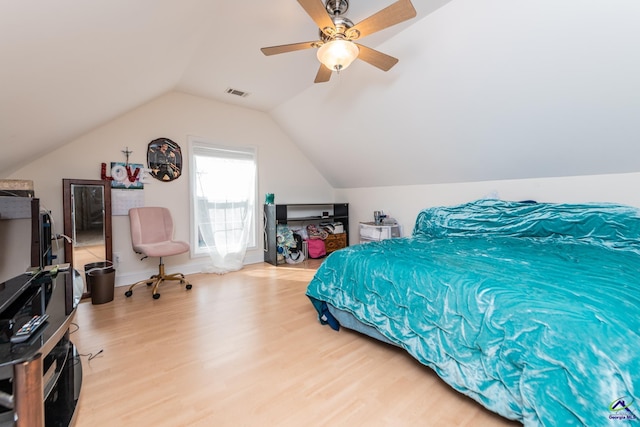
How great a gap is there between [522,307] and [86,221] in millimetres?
3993

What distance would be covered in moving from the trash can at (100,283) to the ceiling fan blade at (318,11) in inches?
122

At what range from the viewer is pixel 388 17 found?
162cm

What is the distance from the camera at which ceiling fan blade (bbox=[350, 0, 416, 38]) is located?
59.1 inches

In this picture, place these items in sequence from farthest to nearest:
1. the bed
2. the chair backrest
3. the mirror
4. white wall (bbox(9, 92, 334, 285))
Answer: the chair backrest < white wall (bbox(9, 92, 334, 285)) < the mirror < the bed

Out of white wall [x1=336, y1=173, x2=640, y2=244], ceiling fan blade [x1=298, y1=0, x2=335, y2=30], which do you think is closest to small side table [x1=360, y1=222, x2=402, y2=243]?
white wall [x1=336, y1=173, x2=640, y2=244]

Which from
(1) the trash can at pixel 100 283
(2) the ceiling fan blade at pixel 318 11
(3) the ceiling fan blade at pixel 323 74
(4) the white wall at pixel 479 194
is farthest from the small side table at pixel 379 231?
(1) the trash can at pixel 100 283

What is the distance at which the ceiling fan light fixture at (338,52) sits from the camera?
1.77 metres

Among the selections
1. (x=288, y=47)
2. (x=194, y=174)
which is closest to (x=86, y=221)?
(x=194, y=174)

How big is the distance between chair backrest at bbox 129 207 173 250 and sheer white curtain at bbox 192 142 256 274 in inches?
18.0

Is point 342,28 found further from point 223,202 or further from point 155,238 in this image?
point 155,238

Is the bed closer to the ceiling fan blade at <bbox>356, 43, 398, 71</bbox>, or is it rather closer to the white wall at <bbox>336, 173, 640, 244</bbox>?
the white wall at <bbox>336, 173, 640, 244</bbox>

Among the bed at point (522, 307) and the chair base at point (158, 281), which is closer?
the bed at point (522, 307)

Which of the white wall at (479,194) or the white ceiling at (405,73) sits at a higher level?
the white ceiling at (405,73)

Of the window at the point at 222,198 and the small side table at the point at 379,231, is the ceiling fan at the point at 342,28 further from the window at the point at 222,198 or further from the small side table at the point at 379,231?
the small side table at the point at 379,231
